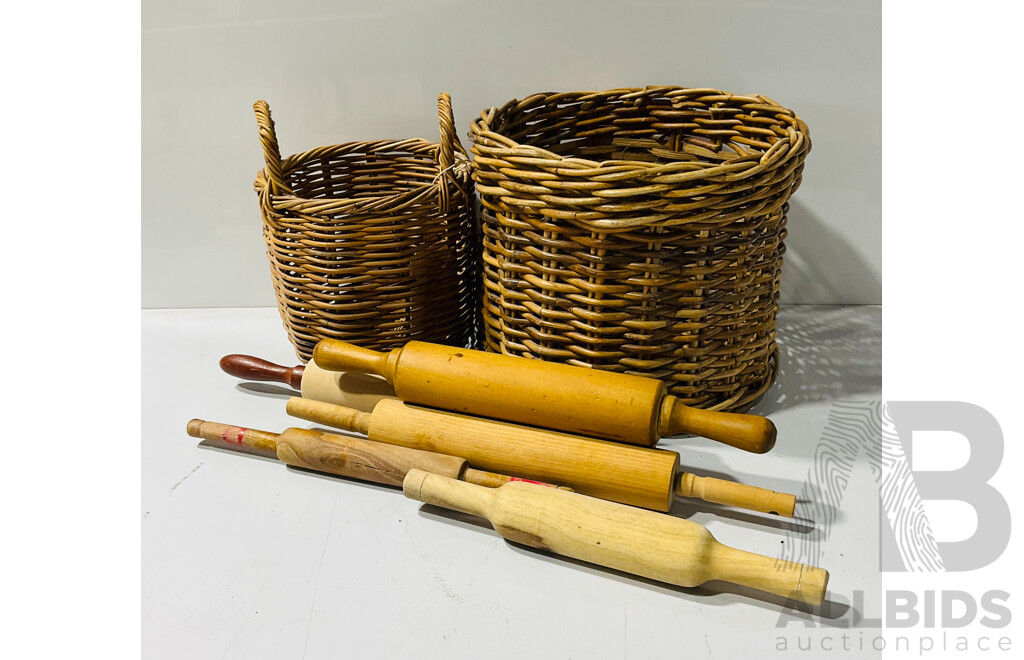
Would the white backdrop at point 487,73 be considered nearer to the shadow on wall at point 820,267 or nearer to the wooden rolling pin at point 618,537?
the shadow on wall at point 820,267

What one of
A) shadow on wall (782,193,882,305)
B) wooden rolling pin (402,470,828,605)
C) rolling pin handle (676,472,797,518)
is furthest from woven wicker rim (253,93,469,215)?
shadow on wall (782,193,882,305)

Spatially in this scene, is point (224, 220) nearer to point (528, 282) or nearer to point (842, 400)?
point (528, 282)

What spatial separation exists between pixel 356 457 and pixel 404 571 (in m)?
0.18

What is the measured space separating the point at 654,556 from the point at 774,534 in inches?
7.2

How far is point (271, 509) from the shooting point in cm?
100

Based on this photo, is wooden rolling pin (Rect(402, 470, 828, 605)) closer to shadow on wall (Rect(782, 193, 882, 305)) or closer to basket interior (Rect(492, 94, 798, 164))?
basket interior (Rect(492, 94, 798, 164))

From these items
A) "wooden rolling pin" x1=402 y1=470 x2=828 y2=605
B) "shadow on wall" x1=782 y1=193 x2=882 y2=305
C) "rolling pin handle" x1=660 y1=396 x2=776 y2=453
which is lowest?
"wooden rolling pin" x1=402 y1=470 x2=828 y2=605

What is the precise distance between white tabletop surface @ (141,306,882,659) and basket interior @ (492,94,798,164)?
41 centimetres

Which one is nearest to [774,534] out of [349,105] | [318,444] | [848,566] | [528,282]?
[848,566]

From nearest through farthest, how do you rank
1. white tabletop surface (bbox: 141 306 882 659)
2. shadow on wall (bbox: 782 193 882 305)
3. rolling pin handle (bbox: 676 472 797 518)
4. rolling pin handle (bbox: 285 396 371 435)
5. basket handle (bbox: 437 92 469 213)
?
white tabletop surface (bbox: 141 306 882 659) → rolling pin handle (bbox: 676 472 797 518) → rolling pin handle (bbox: 285 396 371 435) → basket handle (bbox: 437 92 469 213) → shadow on wall (bbox: 782 193 882 305)

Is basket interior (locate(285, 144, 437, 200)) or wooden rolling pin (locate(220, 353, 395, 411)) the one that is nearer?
wooden rolling pin (locate(220, 353, 395, 411))

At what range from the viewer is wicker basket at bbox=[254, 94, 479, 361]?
3.83 feet

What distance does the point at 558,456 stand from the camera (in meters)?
0.96

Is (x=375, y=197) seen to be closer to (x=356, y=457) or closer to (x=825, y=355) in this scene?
(x=356, y=457)
